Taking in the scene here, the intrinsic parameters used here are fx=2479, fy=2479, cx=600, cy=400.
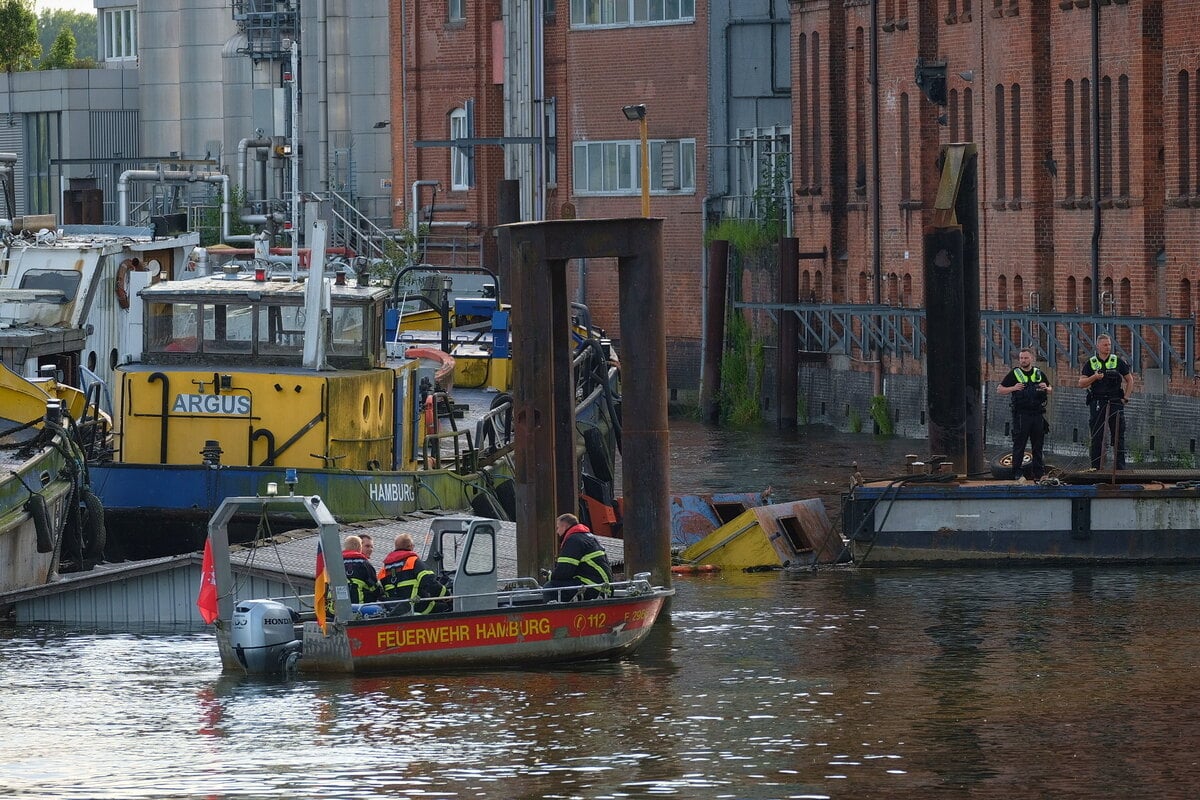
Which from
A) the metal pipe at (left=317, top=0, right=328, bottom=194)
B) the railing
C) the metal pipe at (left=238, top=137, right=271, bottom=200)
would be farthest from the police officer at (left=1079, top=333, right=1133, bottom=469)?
the metal pipe at (left=317, top=0, right=328, bottom=194)

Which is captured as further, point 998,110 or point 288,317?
point 998,110

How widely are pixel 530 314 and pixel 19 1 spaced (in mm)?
68706

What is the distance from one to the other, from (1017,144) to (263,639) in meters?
27.5

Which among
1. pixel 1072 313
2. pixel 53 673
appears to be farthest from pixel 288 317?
pixel 1072 313

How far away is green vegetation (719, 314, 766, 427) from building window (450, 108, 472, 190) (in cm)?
1382

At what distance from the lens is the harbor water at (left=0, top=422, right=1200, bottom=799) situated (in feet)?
55.5

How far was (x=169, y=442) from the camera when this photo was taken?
26359mm

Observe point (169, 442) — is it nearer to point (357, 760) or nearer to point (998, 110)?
point (357, 760)

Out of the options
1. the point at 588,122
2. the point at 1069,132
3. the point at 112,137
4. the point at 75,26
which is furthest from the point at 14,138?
the point at 75,26

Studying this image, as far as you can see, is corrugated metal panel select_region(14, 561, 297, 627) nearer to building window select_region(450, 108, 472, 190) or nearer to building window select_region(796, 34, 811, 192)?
building window select_region(796, 34, 811, 192)

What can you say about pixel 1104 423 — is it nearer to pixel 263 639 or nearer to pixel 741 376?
pixel 263 639

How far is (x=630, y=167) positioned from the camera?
61344mm

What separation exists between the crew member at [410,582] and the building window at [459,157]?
45056 millimetres

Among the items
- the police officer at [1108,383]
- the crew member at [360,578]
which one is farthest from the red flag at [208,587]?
the police officer at [1108,383]
